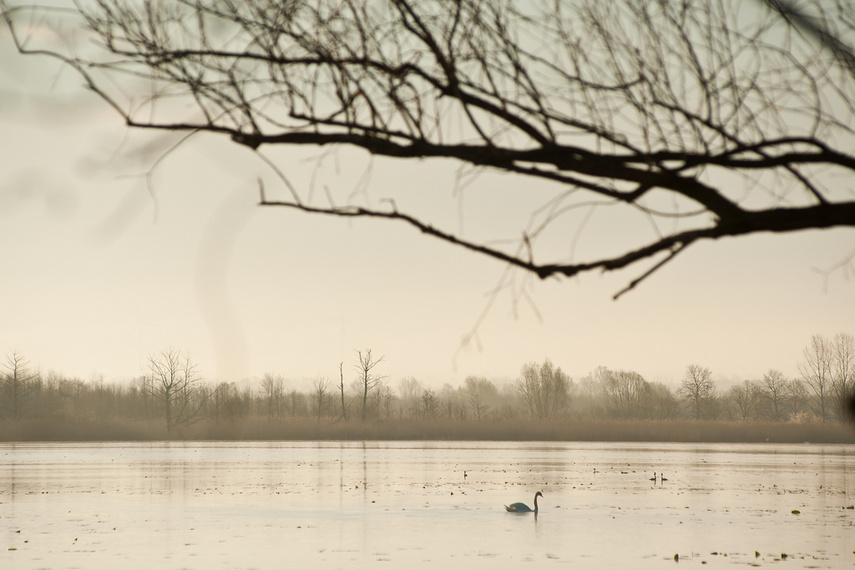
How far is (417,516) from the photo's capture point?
17.2 m

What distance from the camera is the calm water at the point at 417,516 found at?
12.8 meters

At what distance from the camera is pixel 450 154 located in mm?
3918

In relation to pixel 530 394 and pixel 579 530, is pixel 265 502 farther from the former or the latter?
pixel 530 394

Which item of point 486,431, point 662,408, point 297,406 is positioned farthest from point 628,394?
point 486,431

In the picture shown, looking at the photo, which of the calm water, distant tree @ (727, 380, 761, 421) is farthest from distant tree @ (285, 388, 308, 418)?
the calm water

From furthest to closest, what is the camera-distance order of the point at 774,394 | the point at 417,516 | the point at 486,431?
the point at 774,394
the point at 486,431
the point at 417,516

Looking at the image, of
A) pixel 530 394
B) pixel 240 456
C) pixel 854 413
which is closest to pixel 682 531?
pixel 854 413

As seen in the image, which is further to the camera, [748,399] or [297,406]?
[748,399]

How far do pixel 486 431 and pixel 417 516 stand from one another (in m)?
32.3

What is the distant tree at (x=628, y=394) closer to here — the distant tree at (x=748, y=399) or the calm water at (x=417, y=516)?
the distant tree at (x=748, y=399)

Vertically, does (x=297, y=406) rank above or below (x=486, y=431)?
above

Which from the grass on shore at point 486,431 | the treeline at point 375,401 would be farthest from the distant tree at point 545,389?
the grass on shore at point 486,431

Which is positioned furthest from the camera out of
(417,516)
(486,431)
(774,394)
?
(774,394)

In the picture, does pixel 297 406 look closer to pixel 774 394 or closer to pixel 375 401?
pixel 375 401
